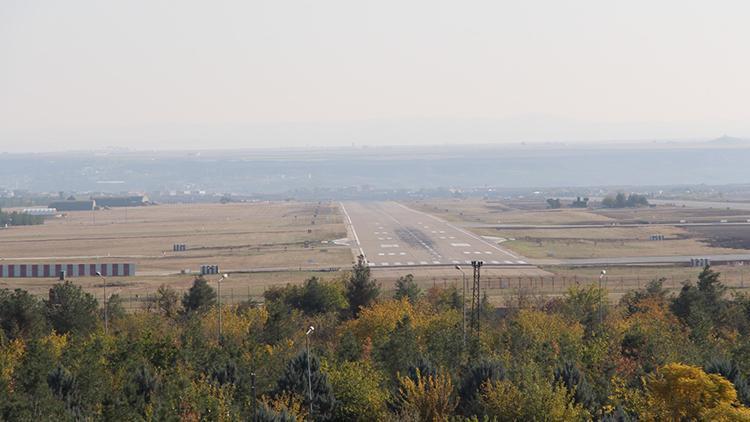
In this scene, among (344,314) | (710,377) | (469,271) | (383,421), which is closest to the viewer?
(710,377)

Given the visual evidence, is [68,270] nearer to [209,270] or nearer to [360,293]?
[209,270]

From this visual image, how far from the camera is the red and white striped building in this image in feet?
253

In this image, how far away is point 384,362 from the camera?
36.3 m

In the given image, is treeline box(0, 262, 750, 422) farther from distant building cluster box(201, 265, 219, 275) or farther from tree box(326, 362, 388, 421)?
distant building cluster box(201, 265, 219, 275)

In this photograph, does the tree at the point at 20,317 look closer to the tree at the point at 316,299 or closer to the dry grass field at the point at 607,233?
the tree at the point at 316,299

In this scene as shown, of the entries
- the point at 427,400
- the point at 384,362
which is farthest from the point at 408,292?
the point at 427,400

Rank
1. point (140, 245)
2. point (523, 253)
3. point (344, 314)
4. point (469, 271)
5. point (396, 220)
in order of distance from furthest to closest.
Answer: point (396, 220) → point (140, 245) → point (523, 253) → point (469, 271) → point (344, 314)

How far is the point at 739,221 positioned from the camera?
404ft

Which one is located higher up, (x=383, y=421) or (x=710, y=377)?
(x=710, y=377)

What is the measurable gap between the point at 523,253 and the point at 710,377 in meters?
64.6

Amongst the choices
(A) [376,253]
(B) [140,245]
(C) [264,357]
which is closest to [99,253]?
(B) [140,245]

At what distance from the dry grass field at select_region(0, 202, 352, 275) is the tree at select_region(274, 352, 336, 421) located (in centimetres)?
4799

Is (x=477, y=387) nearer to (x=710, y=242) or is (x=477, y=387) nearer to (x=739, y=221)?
(x=710, y=242)

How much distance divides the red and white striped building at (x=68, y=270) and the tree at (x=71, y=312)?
90.8 feet
